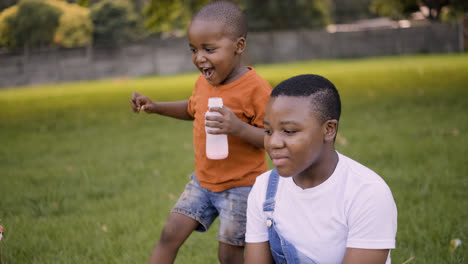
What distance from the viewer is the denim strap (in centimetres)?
209

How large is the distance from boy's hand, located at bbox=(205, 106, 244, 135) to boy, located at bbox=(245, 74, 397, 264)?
500 mm

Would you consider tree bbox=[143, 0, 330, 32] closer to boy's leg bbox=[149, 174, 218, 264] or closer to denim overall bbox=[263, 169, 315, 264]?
boy's leg bbox=[149, 174, 218, 264]

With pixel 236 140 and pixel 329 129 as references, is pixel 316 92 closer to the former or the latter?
pixel 329 129

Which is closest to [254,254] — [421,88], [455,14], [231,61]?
[231,61]

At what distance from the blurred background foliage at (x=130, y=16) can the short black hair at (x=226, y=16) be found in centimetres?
804

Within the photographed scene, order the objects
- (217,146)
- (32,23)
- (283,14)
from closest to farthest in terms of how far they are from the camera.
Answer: (217,146)
(32,23)
(283,14)

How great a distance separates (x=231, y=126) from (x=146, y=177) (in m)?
3.12

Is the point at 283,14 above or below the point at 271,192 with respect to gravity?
below

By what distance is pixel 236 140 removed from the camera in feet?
8.98

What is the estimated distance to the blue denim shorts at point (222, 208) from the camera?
2.69 m

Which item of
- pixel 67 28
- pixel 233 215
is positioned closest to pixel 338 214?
pixel 233 215

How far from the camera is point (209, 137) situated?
2.59 meters

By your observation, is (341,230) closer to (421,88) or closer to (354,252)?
(354,252)

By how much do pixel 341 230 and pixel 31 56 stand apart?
25.0 metres
